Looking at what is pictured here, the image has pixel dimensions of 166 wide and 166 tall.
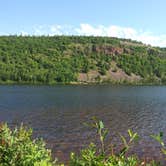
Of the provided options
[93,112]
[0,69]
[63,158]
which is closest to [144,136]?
[63,158]

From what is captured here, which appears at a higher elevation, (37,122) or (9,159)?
(9,159)

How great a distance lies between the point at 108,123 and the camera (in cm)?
5644

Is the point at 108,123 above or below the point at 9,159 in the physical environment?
below

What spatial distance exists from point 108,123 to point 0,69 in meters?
139

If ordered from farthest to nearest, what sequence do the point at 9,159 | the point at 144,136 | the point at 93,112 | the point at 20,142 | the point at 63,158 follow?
1. the point at 93,112
2. the point at 144,136
3. the point at 63,158
4. the point at 20,142
5. the point at 9,159

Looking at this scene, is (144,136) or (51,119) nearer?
(144,136)

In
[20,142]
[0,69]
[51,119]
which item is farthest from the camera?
[0,69]

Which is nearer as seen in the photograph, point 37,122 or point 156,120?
point 37,122

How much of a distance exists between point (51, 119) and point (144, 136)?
58.6 ft

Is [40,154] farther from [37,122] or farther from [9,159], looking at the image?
[37,122]

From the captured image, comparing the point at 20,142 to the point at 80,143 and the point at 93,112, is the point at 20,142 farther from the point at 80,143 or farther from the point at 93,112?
the point at 93,112

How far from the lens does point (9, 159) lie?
370 inches

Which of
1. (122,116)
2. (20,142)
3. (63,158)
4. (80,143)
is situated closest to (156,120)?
(122,116)

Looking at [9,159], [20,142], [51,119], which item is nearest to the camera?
[9,159]
